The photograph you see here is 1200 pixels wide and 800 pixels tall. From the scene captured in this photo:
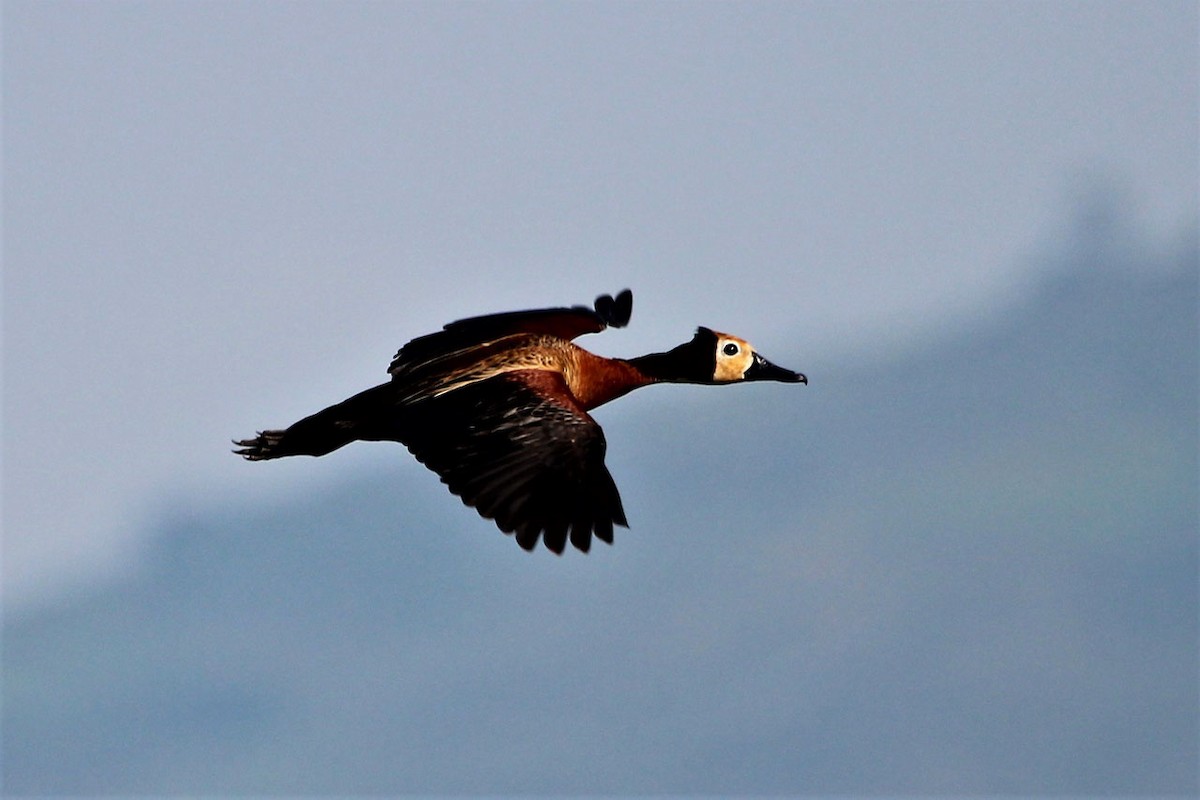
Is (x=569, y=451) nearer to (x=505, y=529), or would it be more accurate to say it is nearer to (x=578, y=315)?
(x=505, y=529)

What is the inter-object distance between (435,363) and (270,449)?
4.36 ft

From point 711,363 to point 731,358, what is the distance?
0.20 m

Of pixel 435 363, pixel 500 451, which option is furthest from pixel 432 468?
pixel 435 363

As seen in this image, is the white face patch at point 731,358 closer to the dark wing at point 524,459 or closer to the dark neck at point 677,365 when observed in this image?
the dark neck at point 677,365

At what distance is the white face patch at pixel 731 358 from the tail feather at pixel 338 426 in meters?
3.03

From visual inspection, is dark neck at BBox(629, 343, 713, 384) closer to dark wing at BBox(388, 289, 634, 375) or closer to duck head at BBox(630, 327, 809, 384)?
duck head at BBox(630, 327, 809, 384)

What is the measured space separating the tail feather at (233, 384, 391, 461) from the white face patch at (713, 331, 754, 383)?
3.03 meters

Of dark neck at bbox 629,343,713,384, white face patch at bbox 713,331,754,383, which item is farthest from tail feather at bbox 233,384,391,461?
white face patch at bbox 713,331,754,383

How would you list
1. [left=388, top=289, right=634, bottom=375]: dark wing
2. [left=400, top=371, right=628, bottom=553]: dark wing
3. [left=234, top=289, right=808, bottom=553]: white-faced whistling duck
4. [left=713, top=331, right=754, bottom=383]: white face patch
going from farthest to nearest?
[left=713, top=331, right=754, bottom=383]: white face patch → [left=388, top=289, right=634, bottom=375]: dark wing → [left=234, top=289, right=808, bottom=553]: white-faced whistling duck → [left=400, top=371, right=628, bottom=553]: dark wing

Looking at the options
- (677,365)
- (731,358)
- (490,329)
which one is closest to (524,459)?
(490,329)

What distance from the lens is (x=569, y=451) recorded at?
45.6ft

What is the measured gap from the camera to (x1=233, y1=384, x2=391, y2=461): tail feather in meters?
14.9

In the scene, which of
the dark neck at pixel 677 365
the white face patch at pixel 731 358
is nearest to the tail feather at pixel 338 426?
the dark neck at pixel 677 365

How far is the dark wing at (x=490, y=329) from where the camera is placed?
15.8 meters
